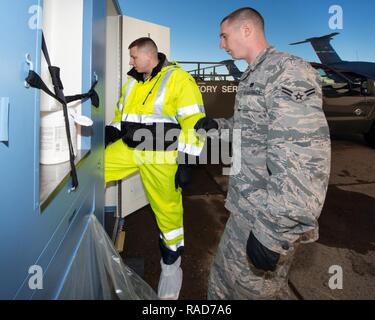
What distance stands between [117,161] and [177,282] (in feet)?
3.29

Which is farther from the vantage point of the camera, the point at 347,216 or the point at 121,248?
the point at 347,216

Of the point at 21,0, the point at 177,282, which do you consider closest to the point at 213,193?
the point at 177,282

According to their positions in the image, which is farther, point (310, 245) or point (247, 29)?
point (310, 245)

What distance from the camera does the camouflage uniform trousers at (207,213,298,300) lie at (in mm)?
1479

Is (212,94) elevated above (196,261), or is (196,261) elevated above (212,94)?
(212,94)

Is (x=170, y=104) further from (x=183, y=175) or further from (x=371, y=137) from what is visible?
(x=371, y=137)

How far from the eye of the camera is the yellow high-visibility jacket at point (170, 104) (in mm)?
2098

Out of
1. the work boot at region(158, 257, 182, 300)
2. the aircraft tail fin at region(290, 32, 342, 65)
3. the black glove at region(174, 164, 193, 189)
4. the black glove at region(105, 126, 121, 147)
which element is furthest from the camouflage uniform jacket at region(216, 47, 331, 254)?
the aircraft tail fin at region(290, 32, 342, 65)

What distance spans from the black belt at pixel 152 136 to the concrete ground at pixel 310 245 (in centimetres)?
102

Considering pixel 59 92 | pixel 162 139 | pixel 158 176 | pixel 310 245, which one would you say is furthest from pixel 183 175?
pixel 310 245

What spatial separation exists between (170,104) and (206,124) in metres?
0.37

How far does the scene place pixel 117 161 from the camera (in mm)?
2264

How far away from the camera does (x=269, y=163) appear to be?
4.15 feet

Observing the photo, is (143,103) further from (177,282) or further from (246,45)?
(177,282)
